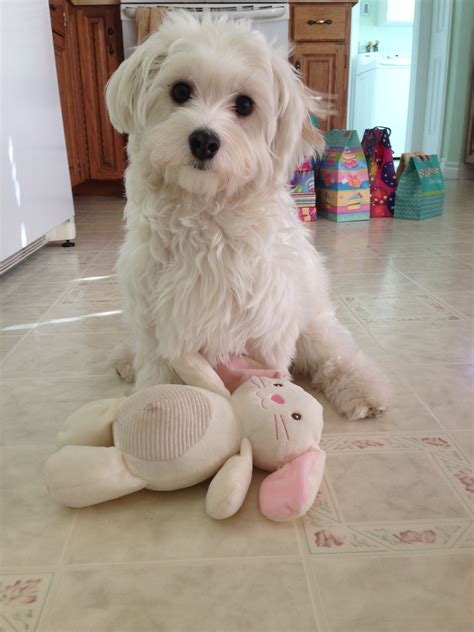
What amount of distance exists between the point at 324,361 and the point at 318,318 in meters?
0.12

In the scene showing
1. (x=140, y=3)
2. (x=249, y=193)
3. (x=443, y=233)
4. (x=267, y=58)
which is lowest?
(x=443, y=233)

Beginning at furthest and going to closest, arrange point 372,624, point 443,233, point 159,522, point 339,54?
point 339,54 < point 443,233 < point 159,522 < point 372,624

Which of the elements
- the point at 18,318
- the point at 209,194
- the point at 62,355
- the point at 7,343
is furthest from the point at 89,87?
the point at 209,194

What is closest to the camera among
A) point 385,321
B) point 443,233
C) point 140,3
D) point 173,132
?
point 173,132

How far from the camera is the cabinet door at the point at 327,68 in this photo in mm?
3986

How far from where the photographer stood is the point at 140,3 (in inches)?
147

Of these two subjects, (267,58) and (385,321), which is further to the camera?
(385,321)

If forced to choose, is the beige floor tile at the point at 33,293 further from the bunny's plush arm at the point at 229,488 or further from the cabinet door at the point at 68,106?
the cabinet door at the point at 68,106

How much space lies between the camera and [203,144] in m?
0.88

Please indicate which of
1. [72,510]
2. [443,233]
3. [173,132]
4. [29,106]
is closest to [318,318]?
[173,132]

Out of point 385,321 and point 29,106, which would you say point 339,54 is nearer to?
point 29,106

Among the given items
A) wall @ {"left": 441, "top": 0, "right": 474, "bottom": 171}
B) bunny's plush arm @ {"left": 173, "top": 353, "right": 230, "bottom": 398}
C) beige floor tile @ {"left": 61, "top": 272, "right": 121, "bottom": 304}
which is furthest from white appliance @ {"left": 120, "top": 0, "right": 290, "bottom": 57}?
bunny's plush arm @ {"left": 173, "top": 353, "right": 230, "bottom": 398}

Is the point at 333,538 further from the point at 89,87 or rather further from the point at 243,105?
the point at 89,87

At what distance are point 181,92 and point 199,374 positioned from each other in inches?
19.6
